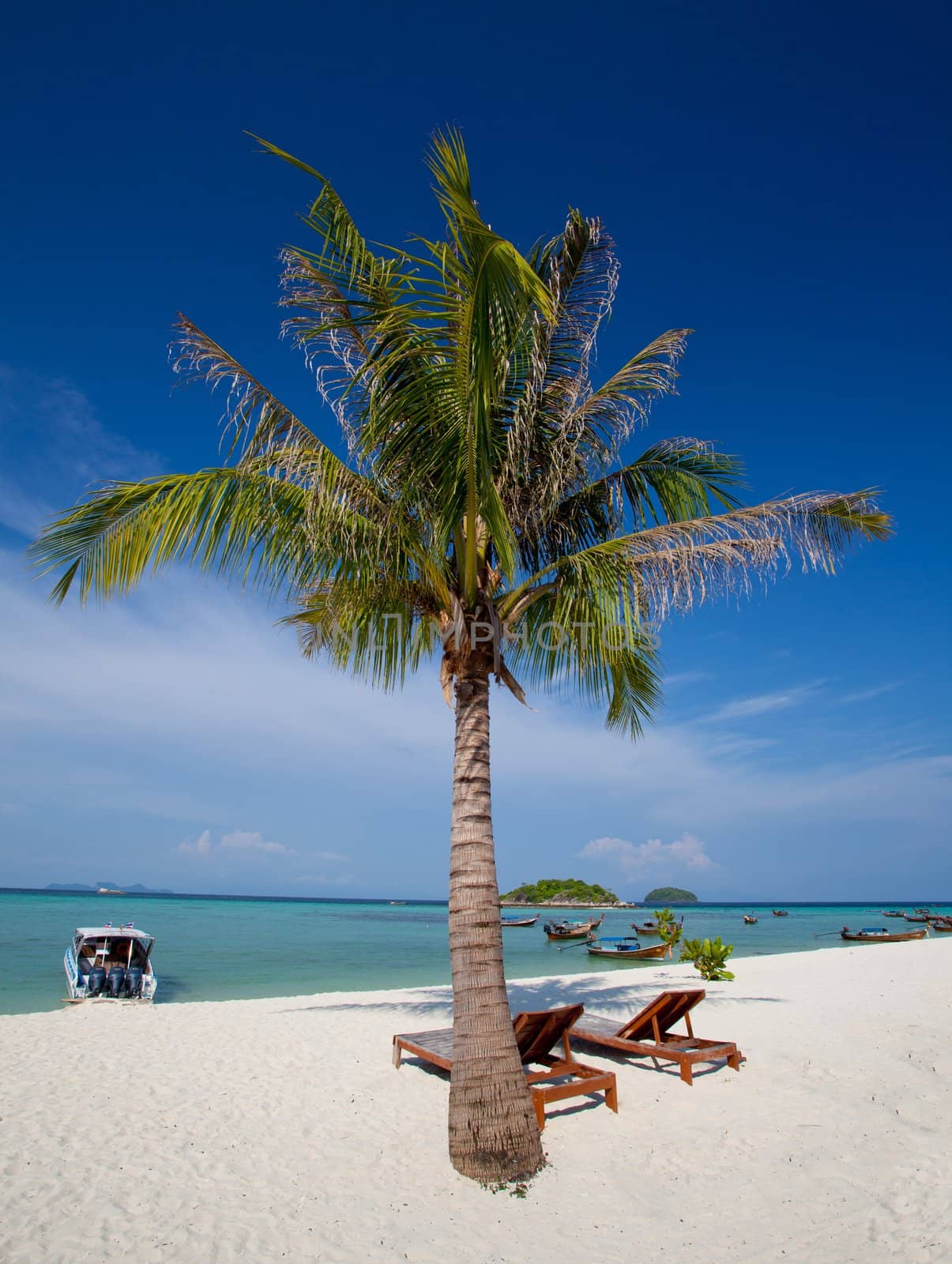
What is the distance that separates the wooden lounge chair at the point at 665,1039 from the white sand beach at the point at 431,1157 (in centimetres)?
22

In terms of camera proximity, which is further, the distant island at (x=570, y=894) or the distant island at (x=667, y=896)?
the distant island at (x=667, y=896)

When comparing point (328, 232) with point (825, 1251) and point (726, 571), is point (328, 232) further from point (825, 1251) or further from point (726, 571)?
point (825, 1251)

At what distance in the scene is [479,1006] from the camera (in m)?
5.04

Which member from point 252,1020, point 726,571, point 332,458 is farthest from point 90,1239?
point 252,1020

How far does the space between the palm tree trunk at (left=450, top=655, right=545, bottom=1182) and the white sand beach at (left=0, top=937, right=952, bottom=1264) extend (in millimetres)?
226

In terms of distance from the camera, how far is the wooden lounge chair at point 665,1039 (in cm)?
682

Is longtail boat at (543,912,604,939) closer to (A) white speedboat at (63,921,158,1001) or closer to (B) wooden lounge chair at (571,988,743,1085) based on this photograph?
(A) white speedboat at (63,921,158,1001)

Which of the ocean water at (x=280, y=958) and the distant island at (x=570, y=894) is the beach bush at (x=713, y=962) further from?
the distant island at (x=570, y=894)

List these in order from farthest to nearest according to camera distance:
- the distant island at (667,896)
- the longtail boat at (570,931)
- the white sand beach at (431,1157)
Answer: the distant island at (667,896), the longtail boat at (570,931), the white sand beach at (431,1157)

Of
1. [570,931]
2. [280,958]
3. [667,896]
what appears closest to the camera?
[280,958]

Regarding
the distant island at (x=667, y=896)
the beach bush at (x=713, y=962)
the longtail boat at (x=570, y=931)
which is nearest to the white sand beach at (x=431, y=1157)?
the beach bush at (x=713, y=962)

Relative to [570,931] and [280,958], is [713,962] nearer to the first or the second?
[280,958]

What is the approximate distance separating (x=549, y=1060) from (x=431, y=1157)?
1833 millimetres

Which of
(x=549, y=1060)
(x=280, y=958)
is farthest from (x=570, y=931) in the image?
(x=549, y=1060)
